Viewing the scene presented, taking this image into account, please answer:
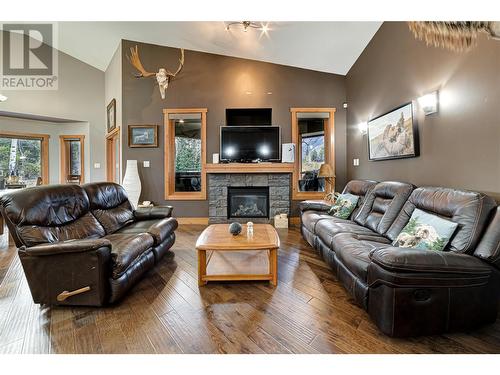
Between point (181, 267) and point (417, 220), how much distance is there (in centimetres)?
244

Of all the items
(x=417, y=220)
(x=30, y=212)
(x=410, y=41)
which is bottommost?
(x=417, y=220)

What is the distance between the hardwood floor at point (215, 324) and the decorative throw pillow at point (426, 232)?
1.97ft

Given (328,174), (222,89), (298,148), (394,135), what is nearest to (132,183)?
(222,89)

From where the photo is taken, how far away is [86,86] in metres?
6.18

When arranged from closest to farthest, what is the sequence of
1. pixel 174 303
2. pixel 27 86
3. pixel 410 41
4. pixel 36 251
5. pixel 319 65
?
1. pixel 36 251
2. pixel 174 303
3. pixel 410 41
4. pixel 319 65
5. pixel 27 86

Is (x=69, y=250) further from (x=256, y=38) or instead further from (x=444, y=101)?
→ (x=256, y=38)

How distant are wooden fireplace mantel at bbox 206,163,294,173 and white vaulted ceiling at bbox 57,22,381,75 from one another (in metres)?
2.10

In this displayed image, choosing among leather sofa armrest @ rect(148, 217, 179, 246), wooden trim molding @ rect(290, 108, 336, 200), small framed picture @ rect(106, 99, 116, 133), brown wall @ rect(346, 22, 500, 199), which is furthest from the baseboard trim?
brown wall @ rect(346, 22, 500, 199)

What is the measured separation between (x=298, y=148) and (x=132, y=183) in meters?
3.53

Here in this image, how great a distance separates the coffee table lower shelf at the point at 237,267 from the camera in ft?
7.43

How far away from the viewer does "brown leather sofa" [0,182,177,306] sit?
71.6 inches

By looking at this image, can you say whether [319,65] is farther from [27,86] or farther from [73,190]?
[27,86]

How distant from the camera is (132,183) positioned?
15.9 feet

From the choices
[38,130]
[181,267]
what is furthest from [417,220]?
[38,130]
